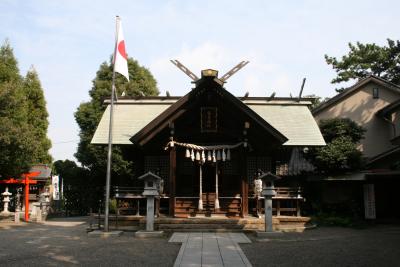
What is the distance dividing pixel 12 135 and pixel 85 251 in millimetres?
11692

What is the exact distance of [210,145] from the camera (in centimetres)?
1709

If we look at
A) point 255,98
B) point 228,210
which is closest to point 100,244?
point 228,210

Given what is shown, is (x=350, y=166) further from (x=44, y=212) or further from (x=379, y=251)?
(x=44, y=212)

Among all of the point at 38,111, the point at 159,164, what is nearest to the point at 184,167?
the point at 159,164

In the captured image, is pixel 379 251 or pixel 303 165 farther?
pixel 303 165

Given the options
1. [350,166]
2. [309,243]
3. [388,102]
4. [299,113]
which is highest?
[388,102]

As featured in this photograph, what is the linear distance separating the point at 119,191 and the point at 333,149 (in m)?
11.7

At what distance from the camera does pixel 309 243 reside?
11.9 m

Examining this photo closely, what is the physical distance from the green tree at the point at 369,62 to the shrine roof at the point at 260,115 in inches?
605

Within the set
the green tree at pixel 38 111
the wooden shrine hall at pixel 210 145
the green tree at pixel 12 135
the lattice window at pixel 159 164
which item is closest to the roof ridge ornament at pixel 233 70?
the wooden shrine hall at pixel 210 145

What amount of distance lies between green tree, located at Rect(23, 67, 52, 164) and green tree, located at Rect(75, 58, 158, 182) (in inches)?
169

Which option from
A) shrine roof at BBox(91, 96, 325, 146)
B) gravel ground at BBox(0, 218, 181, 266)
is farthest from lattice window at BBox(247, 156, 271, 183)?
gravel ground at BBox(0, 218, 181, 266)

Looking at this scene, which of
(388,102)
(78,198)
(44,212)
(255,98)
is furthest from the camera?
(78,198)

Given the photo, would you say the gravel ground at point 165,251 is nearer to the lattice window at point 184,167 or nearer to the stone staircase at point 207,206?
the stone staircase at point 207,206
